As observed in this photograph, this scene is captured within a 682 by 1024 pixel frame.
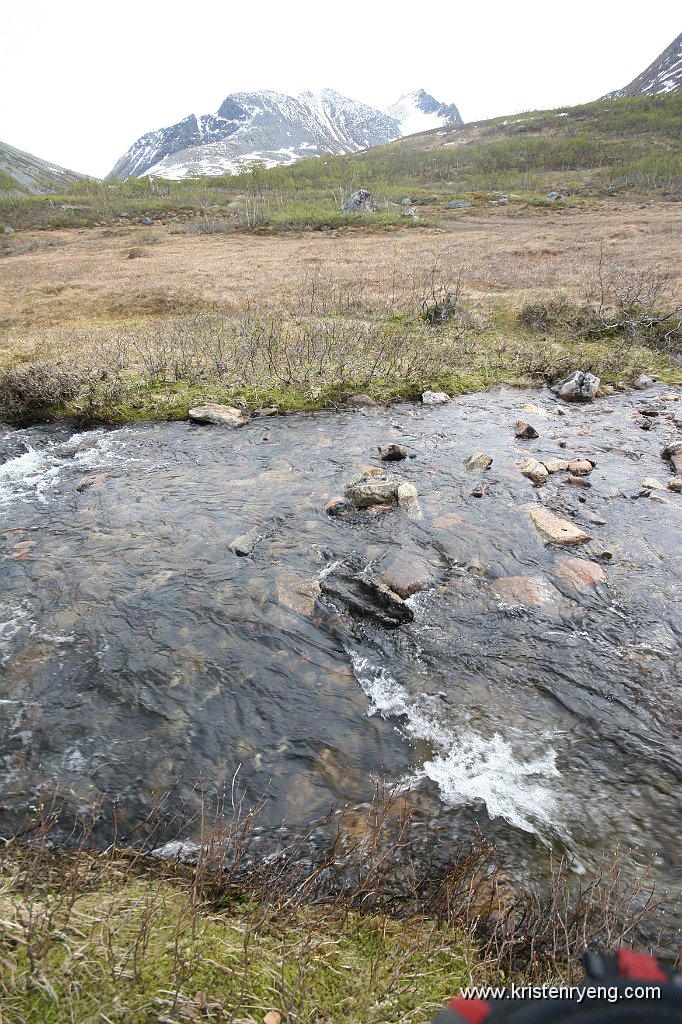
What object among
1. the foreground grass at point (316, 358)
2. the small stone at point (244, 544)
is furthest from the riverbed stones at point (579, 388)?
the small stone at point (244, 544)

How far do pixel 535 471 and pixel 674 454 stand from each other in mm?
2739

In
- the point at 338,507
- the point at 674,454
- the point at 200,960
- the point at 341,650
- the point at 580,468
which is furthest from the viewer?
the point at 674,454

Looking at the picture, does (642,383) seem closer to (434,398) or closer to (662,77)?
(434,398)

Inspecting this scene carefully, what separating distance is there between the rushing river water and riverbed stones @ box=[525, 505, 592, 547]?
6.3 inches

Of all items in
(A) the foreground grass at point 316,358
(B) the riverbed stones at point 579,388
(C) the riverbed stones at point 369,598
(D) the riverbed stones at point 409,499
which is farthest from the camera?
(B) the riverbed stones at point 579,388

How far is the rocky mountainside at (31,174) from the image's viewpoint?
456 feet

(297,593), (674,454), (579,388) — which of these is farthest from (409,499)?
(579,388)

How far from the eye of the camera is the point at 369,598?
575 centimetres

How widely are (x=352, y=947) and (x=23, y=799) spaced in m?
2.75

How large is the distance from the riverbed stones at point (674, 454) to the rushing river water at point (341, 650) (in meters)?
0.31

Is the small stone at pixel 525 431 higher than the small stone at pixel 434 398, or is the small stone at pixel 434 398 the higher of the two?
the small stone at pixel 434 398

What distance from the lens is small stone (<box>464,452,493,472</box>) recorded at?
863cm

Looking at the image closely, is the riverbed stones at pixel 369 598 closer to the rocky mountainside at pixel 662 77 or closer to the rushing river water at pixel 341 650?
the rushing river water at pixel 341 650

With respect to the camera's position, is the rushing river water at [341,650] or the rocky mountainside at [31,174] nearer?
the rushing river water at [341,650]
